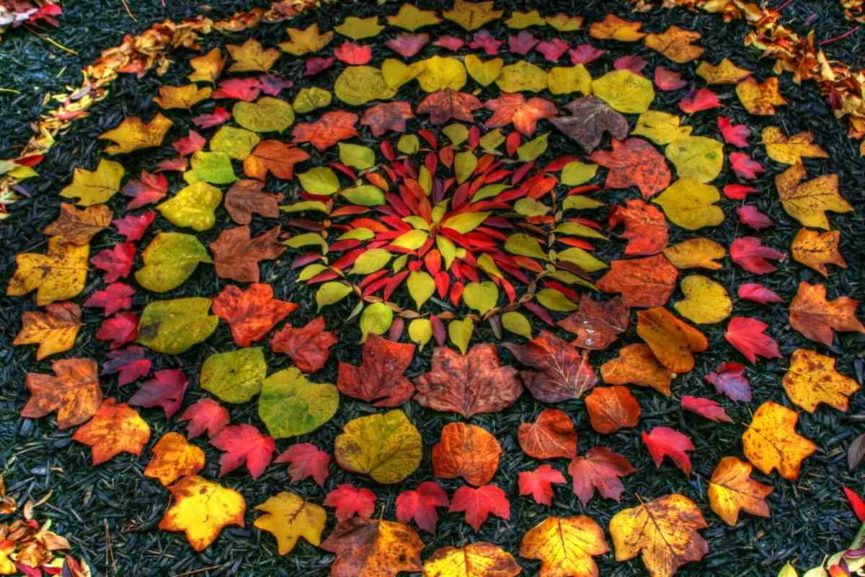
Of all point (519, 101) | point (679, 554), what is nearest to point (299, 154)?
point (519, 101)

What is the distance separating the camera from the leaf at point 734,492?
7.52 ft

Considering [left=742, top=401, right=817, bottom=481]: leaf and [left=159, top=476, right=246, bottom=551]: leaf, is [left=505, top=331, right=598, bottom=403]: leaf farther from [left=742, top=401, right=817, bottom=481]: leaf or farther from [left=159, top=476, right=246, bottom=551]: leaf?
[left=159, top=476, right=246, bottom=551]: leaf

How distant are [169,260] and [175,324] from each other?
0.30m

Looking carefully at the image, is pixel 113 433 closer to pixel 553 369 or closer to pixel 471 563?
pixel 471 563

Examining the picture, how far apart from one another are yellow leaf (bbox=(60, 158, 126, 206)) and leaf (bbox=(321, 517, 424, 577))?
5.61 feet

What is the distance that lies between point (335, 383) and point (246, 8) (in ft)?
7.19

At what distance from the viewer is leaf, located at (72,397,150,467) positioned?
2414 mm

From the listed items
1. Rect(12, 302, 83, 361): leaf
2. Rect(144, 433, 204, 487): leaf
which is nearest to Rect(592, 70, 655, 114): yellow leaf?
Rect(144, 433, 204, 487): leaf

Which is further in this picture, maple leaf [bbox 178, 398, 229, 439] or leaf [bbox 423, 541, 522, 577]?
maple leaf [bbox 178, 398, 229, 439]

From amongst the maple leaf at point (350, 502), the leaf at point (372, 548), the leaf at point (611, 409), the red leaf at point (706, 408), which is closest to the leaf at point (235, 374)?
the maple leaf at point (350, 502)

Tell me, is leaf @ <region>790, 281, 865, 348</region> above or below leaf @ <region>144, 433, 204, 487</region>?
above

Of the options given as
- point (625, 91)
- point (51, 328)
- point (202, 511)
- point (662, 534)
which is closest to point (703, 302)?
point (662, 534)

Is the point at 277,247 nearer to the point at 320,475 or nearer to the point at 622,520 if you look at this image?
the point at 320,475

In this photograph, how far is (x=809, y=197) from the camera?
9.97 feet
